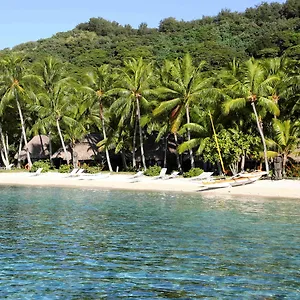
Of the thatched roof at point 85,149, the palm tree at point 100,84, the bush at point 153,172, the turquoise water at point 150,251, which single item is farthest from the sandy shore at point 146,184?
the thatched roof at point 85,149

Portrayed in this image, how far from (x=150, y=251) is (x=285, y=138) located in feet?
68.3

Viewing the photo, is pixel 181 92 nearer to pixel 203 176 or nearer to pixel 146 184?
pixel 203 176

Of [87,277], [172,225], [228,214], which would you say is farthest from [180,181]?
[87,277]

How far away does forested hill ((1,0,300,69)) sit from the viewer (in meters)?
72.6

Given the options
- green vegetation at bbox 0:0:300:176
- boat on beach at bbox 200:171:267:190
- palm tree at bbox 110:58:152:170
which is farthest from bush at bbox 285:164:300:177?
palm tree at bbox 110:58:152:170

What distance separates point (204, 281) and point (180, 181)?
22102mm

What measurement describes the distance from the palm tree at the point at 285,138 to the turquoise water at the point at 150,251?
9.55 metres

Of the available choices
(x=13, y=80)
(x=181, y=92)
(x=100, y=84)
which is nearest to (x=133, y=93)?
(x=100, y=84)

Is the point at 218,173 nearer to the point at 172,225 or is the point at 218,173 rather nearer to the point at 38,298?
the point at 172,225

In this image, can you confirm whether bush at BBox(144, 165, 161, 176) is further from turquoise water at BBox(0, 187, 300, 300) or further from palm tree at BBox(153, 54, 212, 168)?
turquoise water at BBox(0, 187, 300, 300)

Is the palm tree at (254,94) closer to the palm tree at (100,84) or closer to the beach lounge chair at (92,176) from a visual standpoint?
the beach lounge chair at (92,176)

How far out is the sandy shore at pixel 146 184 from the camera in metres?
26.8

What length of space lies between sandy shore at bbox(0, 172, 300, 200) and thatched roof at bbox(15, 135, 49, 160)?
7.15 meters

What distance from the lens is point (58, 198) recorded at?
25.4 metres
